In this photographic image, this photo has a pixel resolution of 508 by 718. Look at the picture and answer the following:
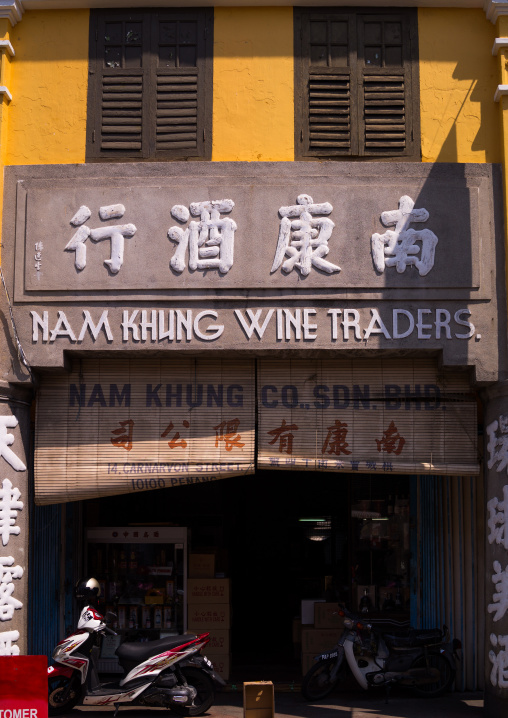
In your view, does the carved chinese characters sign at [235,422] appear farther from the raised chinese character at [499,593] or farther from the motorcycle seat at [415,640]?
the motorcycle seat at [415,640]

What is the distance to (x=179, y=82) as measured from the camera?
30.6 feet

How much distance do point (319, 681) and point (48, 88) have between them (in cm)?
736

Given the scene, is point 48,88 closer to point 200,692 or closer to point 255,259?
point 255,259

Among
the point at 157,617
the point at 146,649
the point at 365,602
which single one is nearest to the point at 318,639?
the point at 365,602

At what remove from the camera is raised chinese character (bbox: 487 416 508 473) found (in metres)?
8.45

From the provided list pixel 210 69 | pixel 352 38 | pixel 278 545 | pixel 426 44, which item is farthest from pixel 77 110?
pixel 278 545

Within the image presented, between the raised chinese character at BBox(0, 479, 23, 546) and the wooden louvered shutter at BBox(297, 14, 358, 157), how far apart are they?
16.0ft

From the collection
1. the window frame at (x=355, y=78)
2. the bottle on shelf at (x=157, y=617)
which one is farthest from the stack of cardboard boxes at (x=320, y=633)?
the window frame at (x=355, y=78)

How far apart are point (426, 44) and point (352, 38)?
84cm

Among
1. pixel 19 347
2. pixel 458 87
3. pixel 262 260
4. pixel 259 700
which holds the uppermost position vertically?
pixel 458 87

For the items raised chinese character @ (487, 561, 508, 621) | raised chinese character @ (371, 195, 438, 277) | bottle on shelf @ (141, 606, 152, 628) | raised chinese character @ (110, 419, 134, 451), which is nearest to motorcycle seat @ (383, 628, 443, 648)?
raised chinese character @ (487, 561, 508, 621)

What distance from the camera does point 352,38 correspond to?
30.8 ft

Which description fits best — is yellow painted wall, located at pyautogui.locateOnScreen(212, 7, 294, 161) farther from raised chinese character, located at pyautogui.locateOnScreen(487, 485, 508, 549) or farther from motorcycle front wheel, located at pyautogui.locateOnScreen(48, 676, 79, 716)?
motorcycle front wheel, located at pyautogui.locateOnScreen(48, 676, 79, 716)

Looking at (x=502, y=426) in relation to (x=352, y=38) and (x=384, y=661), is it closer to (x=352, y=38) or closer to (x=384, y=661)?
(x=384, y=661)
